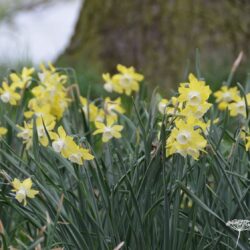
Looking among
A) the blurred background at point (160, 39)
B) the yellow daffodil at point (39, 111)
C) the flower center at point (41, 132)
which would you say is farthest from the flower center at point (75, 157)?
the blurred background at point (160, 39)

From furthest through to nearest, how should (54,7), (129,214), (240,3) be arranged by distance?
(54,7) < (240,3) < (129,214)

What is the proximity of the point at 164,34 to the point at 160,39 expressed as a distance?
0.14ft

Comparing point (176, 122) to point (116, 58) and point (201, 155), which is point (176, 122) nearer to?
point (201, 155)

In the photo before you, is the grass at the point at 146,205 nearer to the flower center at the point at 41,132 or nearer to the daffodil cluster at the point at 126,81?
the flower center at the point at 41,132

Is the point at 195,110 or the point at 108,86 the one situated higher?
the point at 195,110

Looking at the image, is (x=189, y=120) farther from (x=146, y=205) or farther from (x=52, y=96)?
(x=52, y=96)

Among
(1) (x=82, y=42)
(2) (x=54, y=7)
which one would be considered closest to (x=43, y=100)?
(1) (x=82, y=42)

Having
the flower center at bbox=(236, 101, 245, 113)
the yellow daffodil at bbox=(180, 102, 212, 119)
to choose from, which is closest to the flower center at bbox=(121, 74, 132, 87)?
the flower center at bbox=(236, 101, 245, 113)

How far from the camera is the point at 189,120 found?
164 cm

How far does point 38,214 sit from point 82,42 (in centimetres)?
333

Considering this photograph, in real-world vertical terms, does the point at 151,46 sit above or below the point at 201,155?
below

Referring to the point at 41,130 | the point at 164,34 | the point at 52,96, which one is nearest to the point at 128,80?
the point at 52,96

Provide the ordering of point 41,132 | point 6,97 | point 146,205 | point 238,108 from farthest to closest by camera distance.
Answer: point 6,97 → point 238,108 → point 41,132 → point 146,205

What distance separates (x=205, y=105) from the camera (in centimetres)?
171
